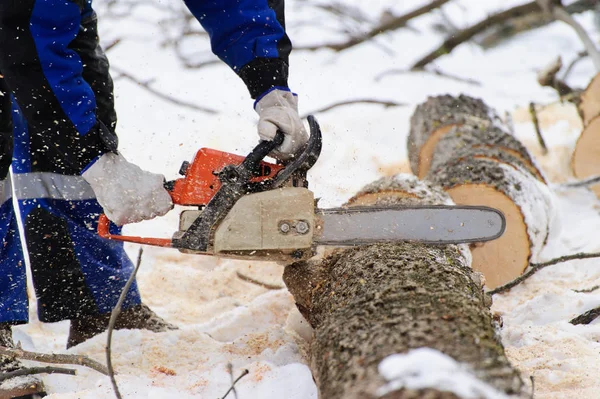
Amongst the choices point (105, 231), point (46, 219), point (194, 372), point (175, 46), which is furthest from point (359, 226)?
point (175, 46)

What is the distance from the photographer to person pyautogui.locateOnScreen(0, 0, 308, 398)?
1816mm

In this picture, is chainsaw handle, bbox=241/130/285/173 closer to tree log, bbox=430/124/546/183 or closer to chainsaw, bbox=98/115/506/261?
chainsaw, bbox=98/115/506/261

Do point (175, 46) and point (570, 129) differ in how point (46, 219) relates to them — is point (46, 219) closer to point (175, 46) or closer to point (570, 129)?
point (570, 129)

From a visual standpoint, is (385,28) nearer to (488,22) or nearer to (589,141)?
(488,22)

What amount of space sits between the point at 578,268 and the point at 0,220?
2474mm

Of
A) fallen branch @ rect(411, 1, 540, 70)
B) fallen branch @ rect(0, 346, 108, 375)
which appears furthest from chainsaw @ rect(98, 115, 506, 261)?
fallen branch @ rect(411, 1, 540, 70)

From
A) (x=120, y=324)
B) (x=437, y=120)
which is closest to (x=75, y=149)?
(x=120, y=324)

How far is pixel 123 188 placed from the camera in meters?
1.93

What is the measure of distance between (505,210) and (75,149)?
1.79m

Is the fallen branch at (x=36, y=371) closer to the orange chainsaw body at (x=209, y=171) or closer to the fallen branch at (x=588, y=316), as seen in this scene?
the orange chainsaw body at (x=209, y=171)

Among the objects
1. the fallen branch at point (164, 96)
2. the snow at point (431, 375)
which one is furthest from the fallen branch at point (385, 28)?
the snow at point (431, 375)

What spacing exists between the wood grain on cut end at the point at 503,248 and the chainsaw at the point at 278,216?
0.72m

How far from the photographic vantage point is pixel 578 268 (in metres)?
2.88

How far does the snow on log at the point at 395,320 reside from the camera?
1.14 metres
